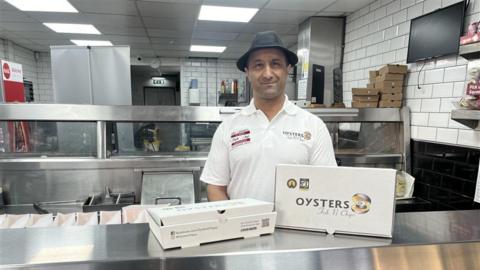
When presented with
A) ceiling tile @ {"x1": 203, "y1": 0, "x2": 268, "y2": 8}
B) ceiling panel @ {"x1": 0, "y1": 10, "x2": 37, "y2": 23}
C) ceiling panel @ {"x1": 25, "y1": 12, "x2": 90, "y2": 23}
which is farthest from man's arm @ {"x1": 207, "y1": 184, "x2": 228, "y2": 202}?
ceiling panel @ {"x1": 0, "y1": 10, "x2": 37, "y2": 23}

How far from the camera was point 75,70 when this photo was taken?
2424 millimetres

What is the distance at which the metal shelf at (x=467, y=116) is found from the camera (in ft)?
6.12

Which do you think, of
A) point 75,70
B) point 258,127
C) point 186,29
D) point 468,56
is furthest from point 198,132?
point 186,29

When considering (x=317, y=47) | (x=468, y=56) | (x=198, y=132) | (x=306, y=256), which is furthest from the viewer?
(x=317, y=47)

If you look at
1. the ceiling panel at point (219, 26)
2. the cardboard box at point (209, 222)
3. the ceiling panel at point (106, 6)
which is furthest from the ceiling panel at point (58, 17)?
the cardboard box at point (209, 222)

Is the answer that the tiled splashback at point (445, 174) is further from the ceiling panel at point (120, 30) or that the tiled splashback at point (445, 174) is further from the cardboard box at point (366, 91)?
the ceiling panel at point (120, 30)

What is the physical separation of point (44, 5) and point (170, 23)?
163 centimetres

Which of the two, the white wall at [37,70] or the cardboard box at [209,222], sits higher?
the white wall at [37,70]

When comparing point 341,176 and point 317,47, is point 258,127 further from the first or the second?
point 317,47

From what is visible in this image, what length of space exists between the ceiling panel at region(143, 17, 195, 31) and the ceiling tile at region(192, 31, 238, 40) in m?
0.41

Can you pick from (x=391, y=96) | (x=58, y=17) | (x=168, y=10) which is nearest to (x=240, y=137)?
(x=391, y=96)

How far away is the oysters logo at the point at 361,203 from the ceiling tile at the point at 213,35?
501 centimetres

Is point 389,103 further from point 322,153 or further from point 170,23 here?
point 170,23

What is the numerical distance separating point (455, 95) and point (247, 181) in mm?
2027
